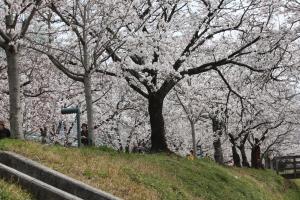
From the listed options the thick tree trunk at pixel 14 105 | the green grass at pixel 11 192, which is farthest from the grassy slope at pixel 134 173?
the green grass at pixel 11 192

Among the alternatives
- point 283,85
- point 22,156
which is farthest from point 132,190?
point 283,85

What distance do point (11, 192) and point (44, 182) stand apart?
1.54 metres

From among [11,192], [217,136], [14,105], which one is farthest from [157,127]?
[11,192]

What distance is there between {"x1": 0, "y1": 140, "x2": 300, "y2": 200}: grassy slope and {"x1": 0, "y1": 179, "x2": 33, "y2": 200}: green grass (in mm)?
1911

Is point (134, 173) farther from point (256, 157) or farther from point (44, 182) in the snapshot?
point (256, 157)

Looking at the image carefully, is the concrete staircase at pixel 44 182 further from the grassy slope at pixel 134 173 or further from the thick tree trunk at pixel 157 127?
the thick tree trunk at pixel 157 127

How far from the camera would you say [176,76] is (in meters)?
19.1

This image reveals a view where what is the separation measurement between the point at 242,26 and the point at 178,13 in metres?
2.89

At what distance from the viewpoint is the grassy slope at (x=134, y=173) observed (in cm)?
1001

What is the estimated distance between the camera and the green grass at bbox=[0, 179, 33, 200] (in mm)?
6996

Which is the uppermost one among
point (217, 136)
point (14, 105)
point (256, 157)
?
point (14, 105)

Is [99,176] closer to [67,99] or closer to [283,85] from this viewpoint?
[283,85]

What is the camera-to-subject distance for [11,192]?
7.25 m

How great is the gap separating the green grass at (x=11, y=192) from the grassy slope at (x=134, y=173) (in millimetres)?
1911
